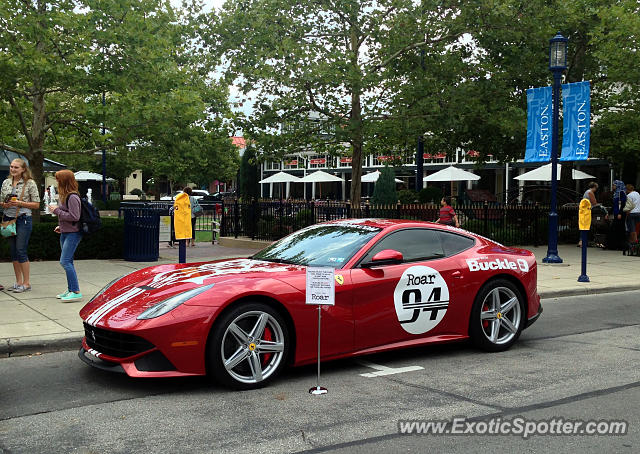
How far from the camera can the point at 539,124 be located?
17.5 m

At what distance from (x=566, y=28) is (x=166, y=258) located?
14.9 m

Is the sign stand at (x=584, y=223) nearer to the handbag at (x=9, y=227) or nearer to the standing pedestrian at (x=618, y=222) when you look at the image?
the standing pedestrian at (x=618, y=222)

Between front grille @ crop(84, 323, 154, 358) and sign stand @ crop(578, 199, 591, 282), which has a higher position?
sign stand @ crop(578, 199, 591, 282)

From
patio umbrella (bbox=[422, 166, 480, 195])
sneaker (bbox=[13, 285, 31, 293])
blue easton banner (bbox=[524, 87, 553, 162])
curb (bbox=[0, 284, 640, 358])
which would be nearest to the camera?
curb (bbox=[0, 284, 640, 358])

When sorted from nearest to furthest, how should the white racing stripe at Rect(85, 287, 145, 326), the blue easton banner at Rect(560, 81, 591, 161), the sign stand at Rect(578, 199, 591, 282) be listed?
the white racing stripe at Rect(85, 287, 145, 326) → the sign stand at Rect(578, 199, 591, 282) → the blue easton banner at Rect(560, 81, 591, 161)

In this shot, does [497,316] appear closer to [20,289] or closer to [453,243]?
[453,243]

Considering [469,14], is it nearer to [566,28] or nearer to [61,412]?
[566,28]

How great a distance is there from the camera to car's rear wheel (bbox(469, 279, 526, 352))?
22.8 ft

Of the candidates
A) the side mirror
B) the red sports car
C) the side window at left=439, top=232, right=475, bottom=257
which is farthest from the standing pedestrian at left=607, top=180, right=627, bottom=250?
the side mirror

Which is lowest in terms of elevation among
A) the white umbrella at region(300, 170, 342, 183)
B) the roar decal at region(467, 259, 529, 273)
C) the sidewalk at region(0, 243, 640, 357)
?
the sidewalk at region(0, 243, 640, 357)

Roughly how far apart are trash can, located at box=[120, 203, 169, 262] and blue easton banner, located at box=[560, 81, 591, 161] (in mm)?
10323

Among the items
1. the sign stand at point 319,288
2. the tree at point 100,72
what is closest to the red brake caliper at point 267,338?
the sign stand at point 319,288

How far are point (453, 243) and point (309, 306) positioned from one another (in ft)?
6.74

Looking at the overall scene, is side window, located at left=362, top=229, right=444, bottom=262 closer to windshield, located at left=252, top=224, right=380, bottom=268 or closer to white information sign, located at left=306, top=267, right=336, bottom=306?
windshield, located at left=252, top=224, right=380, bottom=268
